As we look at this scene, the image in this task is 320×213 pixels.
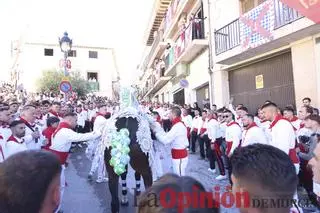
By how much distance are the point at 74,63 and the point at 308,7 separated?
133ft

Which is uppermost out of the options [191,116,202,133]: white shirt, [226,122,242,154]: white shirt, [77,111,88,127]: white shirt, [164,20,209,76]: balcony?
[164,20,209,76]: balcony

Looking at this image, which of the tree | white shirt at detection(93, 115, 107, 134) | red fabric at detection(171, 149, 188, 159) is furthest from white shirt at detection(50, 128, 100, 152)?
the tree

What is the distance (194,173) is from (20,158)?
7.49 m

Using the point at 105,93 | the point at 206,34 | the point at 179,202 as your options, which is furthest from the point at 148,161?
the point at 105,93

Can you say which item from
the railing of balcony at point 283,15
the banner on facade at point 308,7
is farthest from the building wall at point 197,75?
the banner on facade at point 308,7

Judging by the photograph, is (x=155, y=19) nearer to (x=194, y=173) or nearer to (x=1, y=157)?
(x=194, y=173)

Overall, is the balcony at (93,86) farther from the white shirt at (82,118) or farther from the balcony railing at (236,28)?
the balcony railing at (236,28)

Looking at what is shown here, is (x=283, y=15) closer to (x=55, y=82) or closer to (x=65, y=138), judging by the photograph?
(x=65, y=138)

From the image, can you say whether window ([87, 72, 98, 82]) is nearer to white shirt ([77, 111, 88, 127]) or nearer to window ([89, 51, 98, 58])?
window ([89, 51, 98, 58])

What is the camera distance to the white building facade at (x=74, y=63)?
4331 centimetres

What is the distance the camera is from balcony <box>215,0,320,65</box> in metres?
9.66

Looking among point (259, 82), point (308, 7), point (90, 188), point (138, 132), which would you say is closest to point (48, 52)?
point (259, 82)

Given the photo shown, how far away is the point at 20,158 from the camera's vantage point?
157 centimetres

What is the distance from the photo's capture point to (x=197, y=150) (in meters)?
13.5
